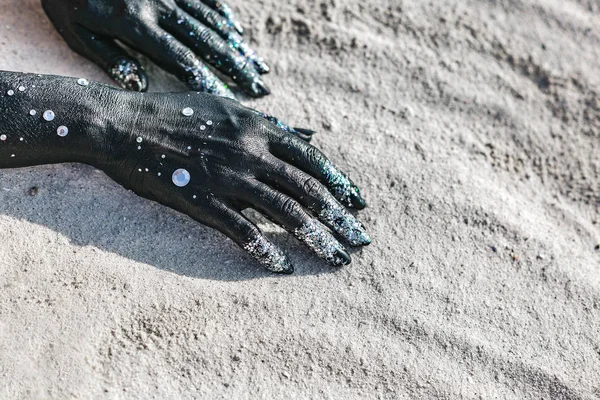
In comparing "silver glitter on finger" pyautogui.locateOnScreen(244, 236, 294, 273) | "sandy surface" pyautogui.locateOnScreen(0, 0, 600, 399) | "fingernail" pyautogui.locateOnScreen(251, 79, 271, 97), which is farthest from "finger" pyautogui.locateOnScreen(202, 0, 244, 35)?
"silver glitter on finger" pyautogui.locateOnScreen(244, 236, 294, 273)

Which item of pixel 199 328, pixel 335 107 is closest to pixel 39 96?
pixel 199 328

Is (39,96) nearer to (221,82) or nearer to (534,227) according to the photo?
(221,82)

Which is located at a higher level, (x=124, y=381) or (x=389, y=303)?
(x=389, y=303)

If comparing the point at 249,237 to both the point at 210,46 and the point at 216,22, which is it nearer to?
the point at 210,46

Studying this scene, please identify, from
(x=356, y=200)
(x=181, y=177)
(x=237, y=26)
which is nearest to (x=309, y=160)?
(x=356, y=200)

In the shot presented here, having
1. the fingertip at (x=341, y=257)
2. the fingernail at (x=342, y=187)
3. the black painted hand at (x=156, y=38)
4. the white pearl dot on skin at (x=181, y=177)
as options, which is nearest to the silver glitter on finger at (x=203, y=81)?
the black painted hand at (x=156, y=38)

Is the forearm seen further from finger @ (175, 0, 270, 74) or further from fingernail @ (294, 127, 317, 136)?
fingernail @ (294, 127, 317, 136)

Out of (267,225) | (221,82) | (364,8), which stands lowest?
(267,225)
